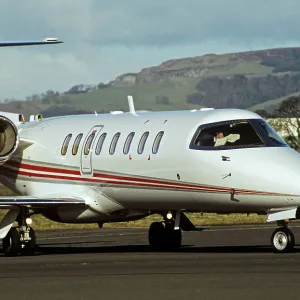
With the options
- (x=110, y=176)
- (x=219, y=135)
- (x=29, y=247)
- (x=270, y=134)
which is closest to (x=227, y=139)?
(x=219, y=135)

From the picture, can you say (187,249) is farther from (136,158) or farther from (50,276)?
(50,276)

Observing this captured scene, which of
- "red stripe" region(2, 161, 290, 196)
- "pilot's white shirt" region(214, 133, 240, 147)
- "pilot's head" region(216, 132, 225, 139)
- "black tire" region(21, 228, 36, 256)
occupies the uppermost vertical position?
"pilot's head" region(216, 132, 225, 139)

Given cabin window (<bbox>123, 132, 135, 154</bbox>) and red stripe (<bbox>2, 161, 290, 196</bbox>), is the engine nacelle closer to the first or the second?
red stripe (<bbox>2, 161, 290, 196</bbox>)

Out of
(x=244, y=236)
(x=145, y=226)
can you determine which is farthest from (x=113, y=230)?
(x=244, y=236)

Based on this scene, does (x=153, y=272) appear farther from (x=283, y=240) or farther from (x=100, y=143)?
(x=100, y=143)

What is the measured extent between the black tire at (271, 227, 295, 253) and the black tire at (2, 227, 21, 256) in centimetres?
623

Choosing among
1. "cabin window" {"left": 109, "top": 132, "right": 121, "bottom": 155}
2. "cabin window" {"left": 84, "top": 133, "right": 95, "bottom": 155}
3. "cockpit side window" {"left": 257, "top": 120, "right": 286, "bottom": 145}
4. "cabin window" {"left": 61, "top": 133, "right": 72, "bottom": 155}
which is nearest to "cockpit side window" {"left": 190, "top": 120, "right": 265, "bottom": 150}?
"cockpit side window" {"left": 257, "top": 120, "right": 286, "bottom": 145}

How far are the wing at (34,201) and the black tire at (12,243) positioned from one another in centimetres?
71

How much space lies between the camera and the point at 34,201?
84.4 feet

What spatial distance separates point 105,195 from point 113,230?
458 inches

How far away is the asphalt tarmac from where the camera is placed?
15.7m

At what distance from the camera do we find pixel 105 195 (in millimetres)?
26281

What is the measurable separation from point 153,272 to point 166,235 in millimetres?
8194

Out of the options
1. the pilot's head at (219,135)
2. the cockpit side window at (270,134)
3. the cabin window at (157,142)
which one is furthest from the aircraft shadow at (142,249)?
the pilot's head at (219,135)
